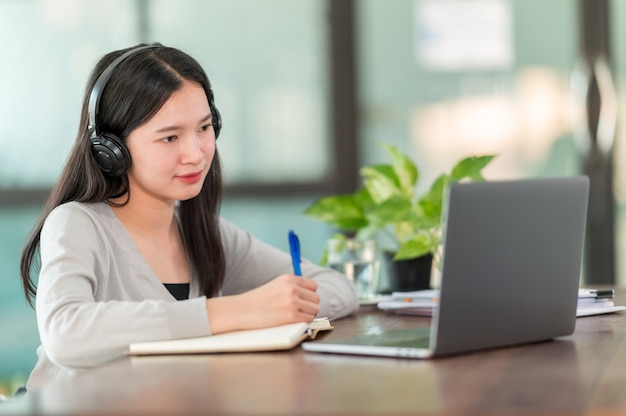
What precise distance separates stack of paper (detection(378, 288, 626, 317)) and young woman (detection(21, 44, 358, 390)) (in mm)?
86

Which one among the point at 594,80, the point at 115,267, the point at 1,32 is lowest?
the point at 115,267

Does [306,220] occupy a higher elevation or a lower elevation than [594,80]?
lower

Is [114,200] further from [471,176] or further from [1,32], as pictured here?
[1,32]

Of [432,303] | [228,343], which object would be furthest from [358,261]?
[228,343]

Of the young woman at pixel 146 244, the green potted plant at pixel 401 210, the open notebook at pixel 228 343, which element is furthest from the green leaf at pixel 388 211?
the open notebook at pixel 228 343

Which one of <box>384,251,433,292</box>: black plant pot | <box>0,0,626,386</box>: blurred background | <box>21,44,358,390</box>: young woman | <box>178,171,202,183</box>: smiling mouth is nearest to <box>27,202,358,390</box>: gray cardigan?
<box>21,44,358,390</box>: young woman

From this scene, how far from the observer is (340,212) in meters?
2.16

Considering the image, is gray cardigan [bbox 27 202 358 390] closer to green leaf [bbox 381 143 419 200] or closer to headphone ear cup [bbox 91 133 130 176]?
headphone ear cup [bbox 91 133 130 176]

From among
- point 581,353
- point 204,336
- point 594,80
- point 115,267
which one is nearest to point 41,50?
point 594,80

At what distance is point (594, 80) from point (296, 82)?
3.89ft

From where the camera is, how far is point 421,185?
396 centimetres

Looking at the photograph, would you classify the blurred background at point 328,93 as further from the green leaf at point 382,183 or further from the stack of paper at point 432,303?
the stack of paper at point 432,303

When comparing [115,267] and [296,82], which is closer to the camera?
[115,267]

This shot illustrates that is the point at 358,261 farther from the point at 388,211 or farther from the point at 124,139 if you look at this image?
the point at 124,139
